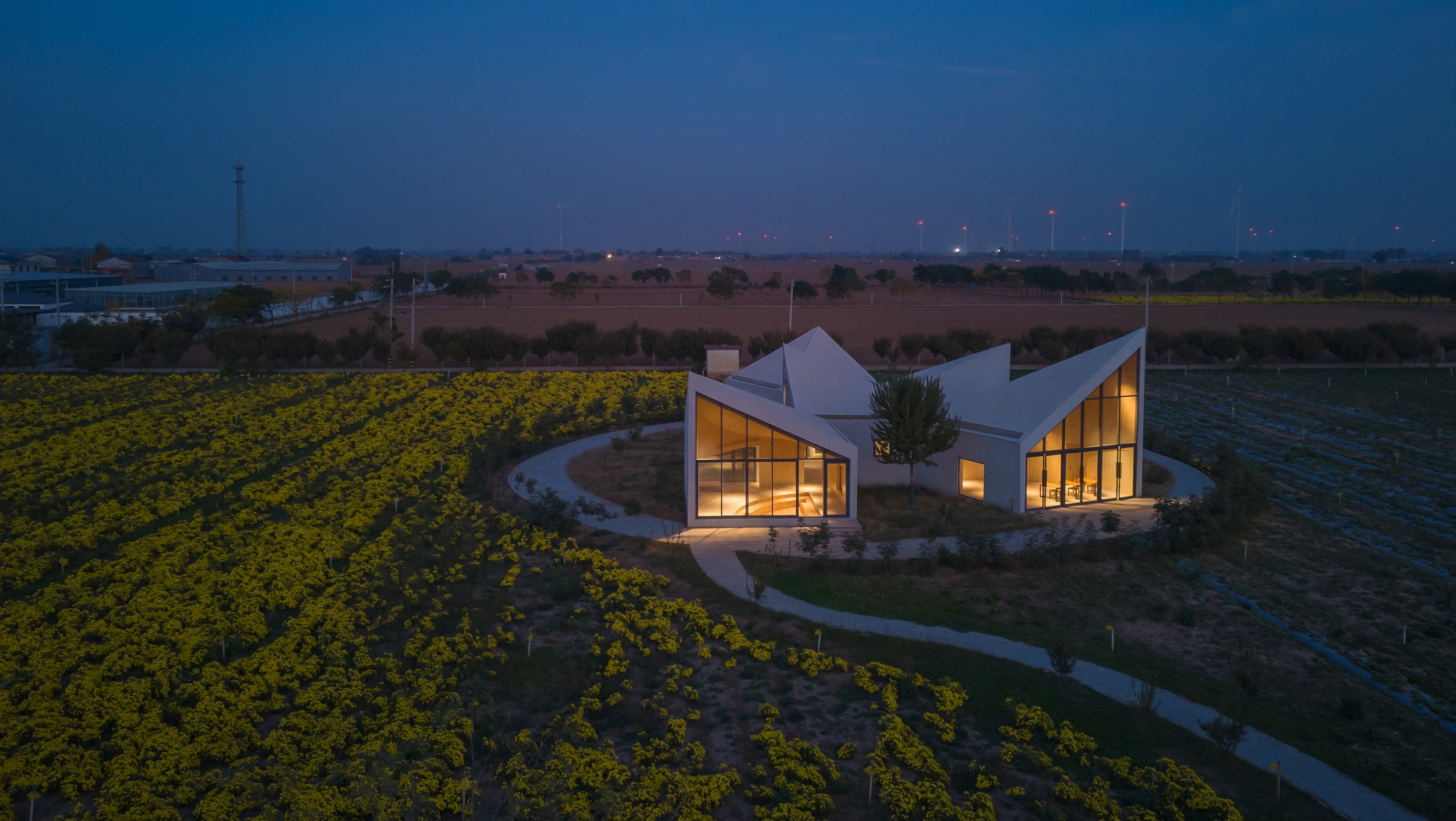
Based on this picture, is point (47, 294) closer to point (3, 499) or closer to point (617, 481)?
point (3, 499)

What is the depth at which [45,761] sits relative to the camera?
9.96 meters

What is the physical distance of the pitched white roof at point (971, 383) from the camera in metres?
20.7

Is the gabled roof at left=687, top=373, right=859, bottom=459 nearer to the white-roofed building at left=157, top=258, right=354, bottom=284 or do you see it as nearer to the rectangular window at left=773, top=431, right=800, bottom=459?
the rectangular window at left=773, top=431, right=800, bottom=459

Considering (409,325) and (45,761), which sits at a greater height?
(409,325)

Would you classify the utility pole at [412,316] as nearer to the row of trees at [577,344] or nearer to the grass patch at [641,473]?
the row of trees at [577,344]

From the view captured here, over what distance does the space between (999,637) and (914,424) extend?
24.2ft

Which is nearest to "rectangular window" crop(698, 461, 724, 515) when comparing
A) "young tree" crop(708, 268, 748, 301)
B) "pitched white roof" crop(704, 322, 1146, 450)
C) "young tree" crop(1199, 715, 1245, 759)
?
"pitched white roof" crop(704, 322, 1146, 450)

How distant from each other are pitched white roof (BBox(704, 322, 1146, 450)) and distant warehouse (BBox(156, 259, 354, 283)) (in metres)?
95.1

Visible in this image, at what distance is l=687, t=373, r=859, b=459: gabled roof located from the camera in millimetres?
19422

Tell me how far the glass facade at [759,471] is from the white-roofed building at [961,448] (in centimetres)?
2

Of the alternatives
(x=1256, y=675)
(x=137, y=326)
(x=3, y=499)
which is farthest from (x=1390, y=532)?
(x=137, y=326)

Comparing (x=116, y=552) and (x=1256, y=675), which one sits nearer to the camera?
(x=1256, y=675)

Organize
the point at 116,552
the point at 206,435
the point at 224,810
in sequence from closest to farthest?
the point at 224,810
the point at 116,552
the point at 206,435

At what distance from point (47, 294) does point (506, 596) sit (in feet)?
266
